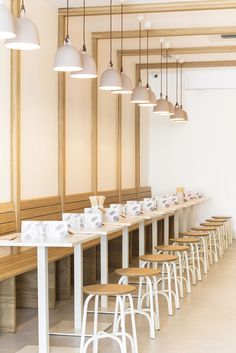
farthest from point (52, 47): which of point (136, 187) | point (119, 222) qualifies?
point (136, 187)

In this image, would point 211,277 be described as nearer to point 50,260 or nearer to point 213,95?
A: point 50,260

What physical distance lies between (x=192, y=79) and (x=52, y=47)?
5.15 meters

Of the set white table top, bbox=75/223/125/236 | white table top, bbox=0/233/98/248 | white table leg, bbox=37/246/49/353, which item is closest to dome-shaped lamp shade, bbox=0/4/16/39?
white table top, bbox=0/233/98/248

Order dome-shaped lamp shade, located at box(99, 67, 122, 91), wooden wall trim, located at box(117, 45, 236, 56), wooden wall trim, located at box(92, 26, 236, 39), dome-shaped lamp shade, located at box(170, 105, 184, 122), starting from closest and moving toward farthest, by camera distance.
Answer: dome-shaped lamp shade, located at box(99, 67, 122, 91), wooden wall trim, located at box(92, 26, 236, 39), wooden wall trim, located at box(117, 45, 236, 56), dome-shaped lamp shade, located at box(170, 105, 184, 122)

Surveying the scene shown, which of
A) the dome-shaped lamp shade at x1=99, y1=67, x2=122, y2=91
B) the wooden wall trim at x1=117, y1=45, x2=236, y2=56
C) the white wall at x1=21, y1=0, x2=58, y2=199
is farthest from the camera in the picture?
the wooden wall trim at x1=117, y1=45, x2=236, y2=56

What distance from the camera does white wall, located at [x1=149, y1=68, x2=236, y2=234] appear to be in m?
11.8

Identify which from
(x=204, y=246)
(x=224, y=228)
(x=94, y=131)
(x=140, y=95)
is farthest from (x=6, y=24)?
(x=224, y=228)

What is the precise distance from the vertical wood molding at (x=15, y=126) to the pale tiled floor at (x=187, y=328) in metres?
1.04

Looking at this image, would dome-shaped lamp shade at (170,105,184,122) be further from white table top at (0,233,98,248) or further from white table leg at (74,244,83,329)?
white table top at (0,233,98,248)

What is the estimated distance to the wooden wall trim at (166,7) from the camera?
696 centimetres

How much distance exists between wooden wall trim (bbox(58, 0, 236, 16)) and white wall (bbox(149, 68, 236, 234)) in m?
4.69

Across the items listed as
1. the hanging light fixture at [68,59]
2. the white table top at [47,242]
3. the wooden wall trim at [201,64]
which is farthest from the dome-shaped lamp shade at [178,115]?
the white table top at [47,242]

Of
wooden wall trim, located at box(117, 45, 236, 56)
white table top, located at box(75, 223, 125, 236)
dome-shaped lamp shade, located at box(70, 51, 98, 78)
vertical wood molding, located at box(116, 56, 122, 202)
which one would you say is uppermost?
wooden wall trim, located at box(117, 45, 236, 56)

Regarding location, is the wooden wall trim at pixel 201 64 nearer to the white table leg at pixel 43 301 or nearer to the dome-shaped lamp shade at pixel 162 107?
the dome-shaped lamp shade at pixel 162 107
